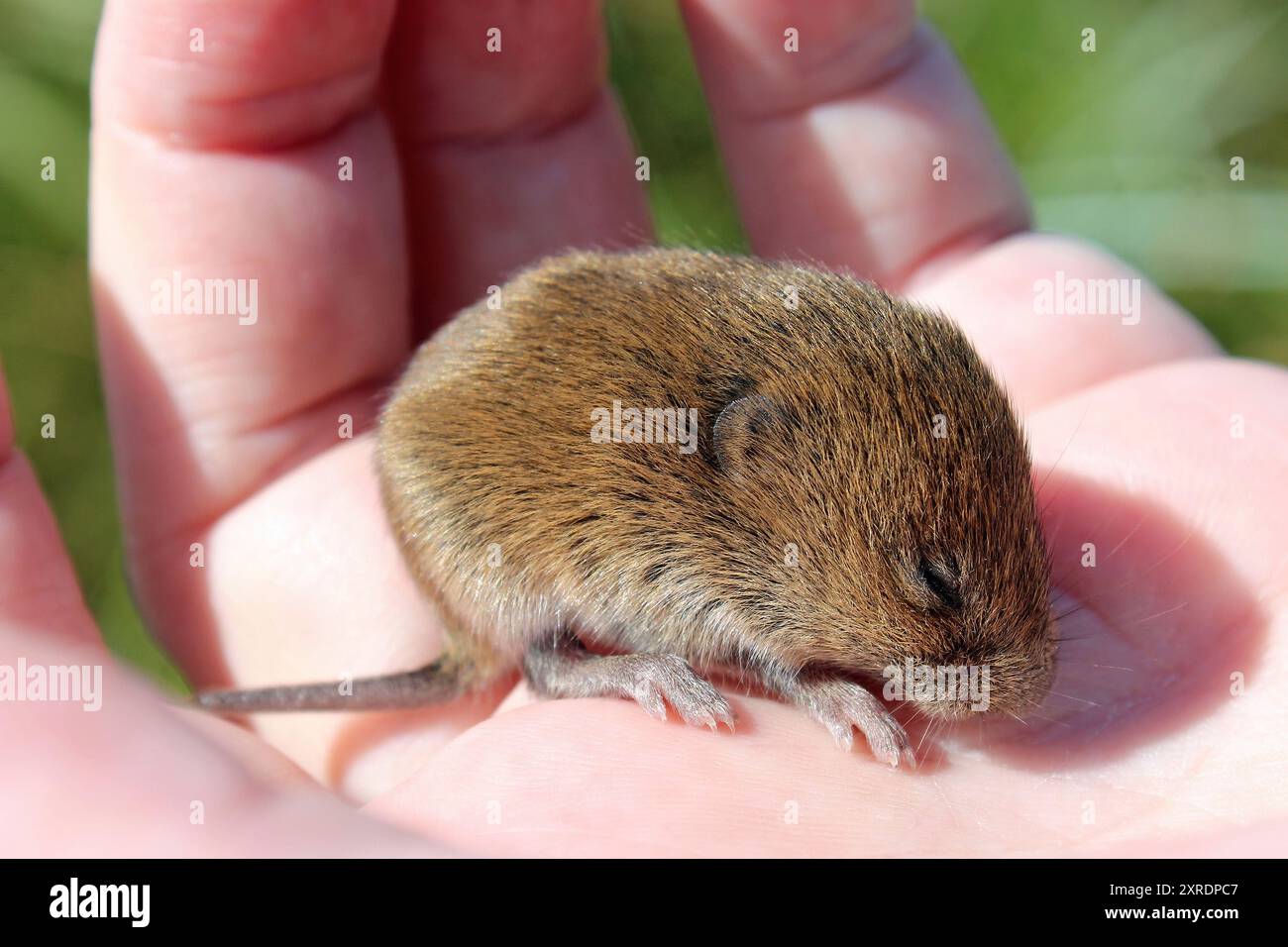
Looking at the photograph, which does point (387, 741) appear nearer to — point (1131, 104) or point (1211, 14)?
point (1131, 104)

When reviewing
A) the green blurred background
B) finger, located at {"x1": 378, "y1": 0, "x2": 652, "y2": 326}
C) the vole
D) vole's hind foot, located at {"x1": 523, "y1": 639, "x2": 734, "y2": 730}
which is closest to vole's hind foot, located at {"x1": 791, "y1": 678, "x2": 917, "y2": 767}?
the vole

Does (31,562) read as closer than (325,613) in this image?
Yes

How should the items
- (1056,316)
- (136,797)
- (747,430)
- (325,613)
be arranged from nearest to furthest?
(136,797) < (747,430) < (325,613) < (1056,316)

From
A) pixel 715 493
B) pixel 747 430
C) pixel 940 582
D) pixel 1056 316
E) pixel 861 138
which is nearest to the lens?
pixel 940 582

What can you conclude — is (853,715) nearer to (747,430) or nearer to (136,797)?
(747,430)

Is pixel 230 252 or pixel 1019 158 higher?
pixel 1019 158

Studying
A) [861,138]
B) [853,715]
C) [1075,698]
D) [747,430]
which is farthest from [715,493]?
[861,138]

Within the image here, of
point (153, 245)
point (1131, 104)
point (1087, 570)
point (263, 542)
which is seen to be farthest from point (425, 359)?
point (1131, 104)

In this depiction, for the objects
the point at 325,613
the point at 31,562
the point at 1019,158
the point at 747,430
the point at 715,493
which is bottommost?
the point at 325,613
